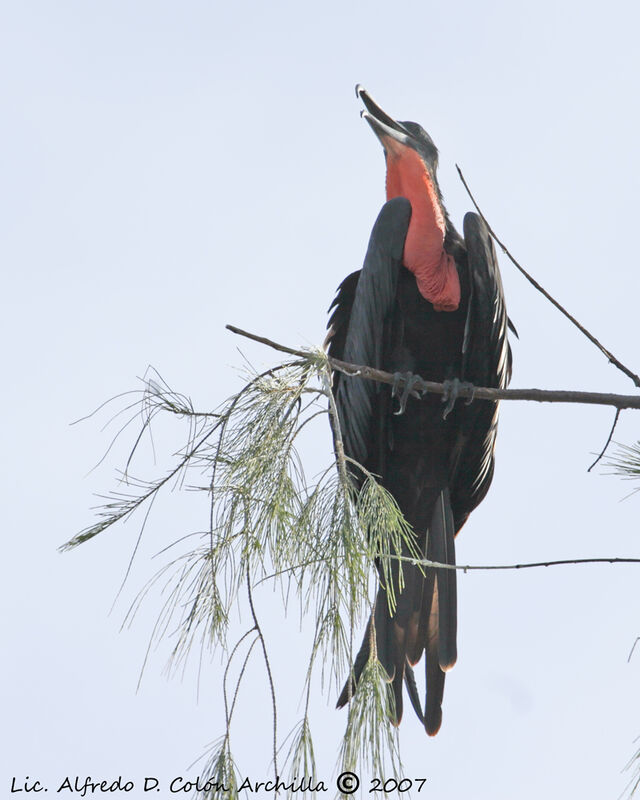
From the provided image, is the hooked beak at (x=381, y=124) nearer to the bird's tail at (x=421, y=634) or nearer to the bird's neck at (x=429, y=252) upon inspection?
the bird's neck at (x=429, y=252)

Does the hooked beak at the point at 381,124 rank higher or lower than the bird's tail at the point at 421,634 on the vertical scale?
higher

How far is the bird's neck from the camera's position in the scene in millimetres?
3623

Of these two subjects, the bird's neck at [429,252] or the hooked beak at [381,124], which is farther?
the hooked beak at [381,124]

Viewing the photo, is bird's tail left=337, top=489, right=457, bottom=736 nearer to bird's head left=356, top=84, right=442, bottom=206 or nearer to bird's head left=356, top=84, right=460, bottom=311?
bird's head left=356, top=84, right=460, bottom=311

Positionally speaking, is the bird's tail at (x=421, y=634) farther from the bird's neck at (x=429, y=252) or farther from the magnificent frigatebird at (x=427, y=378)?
the bird's neck at (x=429, y=252)

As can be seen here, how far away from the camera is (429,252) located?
3.63 m

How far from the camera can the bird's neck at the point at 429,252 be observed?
3.62 metres

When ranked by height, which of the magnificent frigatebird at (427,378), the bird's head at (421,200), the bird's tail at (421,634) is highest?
the bird's head at (421,200)

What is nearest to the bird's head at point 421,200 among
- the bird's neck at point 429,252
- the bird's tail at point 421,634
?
the bird's neck at point 429,252

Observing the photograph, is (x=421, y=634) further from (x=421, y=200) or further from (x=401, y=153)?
(x=401, y=153)

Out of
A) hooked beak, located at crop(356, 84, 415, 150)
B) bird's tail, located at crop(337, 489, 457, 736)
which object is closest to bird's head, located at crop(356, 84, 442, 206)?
hooked beak, located at crop(356, 84, 415, 150)

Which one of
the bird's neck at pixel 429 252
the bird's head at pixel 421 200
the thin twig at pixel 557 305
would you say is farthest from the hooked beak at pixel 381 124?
the thin twig at pixel 557 305

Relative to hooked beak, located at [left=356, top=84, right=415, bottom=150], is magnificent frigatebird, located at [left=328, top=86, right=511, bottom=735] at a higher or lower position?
lower

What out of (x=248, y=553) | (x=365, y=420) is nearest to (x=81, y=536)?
(x=248, y=553)
